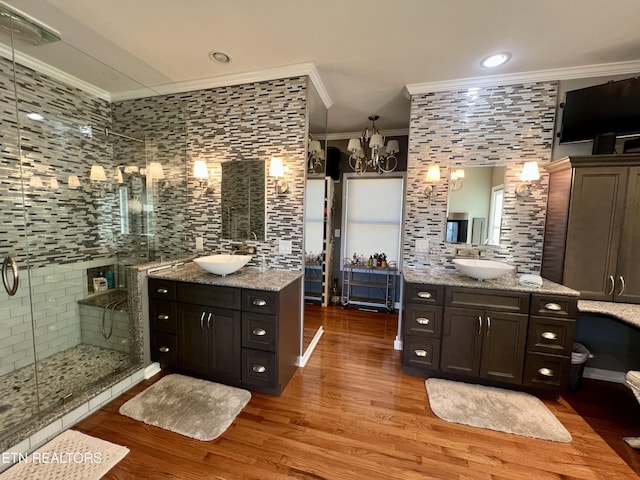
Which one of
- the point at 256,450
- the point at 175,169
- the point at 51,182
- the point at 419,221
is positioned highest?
the point at 175,169

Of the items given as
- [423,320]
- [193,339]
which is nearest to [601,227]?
[423,320]

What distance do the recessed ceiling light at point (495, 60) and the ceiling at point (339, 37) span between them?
5cm

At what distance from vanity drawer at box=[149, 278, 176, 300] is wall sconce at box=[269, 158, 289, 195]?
4.18 ft

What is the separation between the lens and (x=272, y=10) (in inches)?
65.9

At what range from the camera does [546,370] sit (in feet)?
6.62

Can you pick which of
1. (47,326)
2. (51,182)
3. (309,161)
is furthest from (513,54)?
(47,326)

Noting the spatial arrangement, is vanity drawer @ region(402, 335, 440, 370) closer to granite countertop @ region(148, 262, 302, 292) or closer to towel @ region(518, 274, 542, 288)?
towel @ region(518, 274, 542, 288)

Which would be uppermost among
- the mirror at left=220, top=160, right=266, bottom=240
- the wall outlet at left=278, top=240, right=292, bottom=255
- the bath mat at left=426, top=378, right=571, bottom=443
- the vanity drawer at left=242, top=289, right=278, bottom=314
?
the mirror at left=220, top=160, right=266, bottom=240

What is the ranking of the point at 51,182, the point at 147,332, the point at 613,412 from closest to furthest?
the point at 613,412, the point at 147,332, the point at 51,182

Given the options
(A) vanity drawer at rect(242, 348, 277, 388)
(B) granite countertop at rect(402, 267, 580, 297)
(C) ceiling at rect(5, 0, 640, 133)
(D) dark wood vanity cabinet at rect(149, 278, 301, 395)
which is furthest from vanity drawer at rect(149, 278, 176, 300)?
(B) granite countertop at rect(402, 267, 580, 297)

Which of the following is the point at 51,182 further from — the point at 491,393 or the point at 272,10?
the point at 491,393

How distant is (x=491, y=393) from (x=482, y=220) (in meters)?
1.58

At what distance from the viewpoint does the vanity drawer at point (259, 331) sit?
6.45 ft

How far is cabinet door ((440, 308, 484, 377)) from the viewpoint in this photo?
7.00ft
